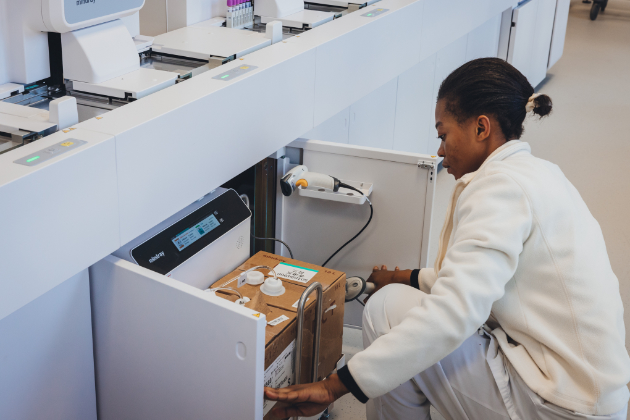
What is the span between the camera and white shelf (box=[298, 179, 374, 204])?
1826mm

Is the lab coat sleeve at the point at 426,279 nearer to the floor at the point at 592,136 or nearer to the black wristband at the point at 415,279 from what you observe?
the black wristband at the point at 415,279

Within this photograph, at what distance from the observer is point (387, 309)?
150 cm

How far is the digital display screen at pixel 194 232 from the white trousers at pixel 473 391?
47 centimetres

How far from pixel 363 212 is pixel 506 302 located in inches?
28.8

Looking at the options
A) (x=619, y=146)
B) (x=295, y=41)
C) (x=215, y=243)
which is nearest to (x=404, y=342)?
(x=215, y=243)

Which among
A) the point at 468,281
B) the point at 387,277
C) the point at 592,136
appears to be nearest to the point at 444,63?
the point at 592,136

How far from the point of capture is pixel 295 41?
1.92 meters

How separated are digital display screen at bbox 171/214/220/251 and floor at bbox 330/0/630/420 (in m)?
0.65

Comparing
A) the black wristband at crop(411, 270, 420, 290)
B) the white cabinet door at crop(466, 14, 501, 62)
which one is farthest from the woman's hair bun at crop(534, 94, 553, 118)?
the white cabinet door at crop(466, 14, 501, 62)

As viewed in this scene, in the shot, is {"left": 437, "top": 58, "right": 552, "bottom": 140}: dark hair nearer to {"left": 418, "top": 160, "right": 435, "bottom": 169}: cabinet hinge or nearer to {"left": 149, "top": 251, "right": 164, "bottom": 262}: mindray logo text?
{"left": 418, "top": 160, "right": 435, "bottom": 169}: cabinet hinge

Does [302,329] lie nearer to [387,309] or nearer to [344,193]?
[387,309]

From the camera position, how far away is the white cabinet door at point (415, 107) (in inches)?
113

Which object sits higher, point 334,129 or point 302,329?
point 334,129

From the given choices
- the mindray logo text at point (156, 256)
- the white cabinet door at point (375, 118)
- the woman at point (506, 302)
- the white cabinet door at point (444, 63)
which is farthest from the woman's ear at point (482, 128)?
the white cabinet door at point (444, 63)
